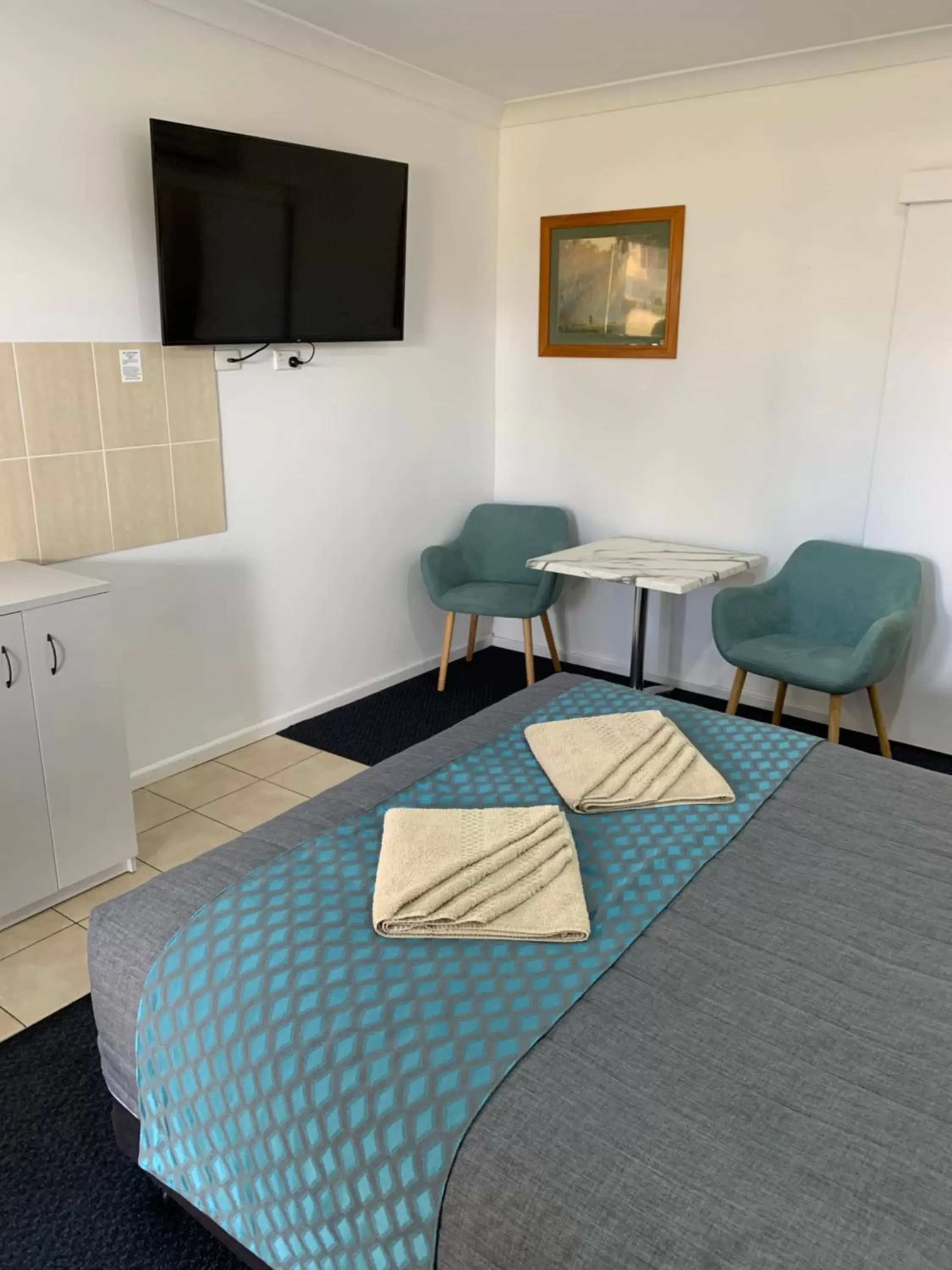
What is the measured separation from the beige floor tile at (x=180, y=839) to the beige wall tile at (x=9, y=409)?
1222mm

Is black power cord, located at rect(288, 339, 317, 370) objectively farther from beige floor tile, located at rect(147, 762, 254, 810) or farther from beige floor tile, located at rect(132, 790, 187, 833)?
beige floor tile, located at rect(132, 790, 187, 833)

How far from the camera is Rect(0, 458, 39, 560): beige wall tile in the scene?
271 centimetres

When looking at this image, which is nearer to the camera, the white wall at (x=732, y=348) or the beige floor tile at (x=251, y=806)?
the beige floor tile at (x=251, y=806)

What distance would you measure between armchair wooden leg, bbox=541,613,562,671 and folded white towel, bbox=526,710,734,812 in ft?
6.65

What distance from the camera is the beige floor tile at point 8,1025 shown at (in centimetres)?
217

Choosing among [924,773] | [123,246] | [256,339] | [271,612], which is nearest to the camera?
[924,773]

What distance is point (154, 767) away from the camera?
3.32 meters

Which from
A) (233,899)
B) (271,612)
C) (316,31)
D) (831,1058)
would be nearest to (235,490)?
(271,612)

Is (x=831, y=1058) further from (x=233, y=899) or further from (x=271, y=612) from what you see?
(x=271, y=612)

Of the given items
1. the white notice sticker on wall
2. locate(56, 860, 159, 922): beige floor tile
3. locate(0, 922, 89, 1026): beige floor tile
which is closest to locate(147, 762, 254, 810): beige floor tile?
locate(56, 860, 159, 922): beige floor tile

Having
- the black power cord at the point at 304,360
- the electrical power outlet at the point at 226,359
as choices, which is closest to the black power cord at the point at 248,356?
the electrical power outlet at the point at 226,359

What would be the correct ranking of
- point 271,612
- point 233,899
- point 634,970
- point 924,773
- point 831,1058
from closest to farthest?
point 831,1058
point 634,970
point 233,899
point 924,773
point 271,612

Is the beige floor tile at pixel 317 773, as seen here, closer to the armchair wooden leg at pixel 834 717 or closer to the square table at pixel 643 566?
the square table at pixel 643 566

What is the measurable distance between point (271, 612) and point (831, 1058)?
276 cm
